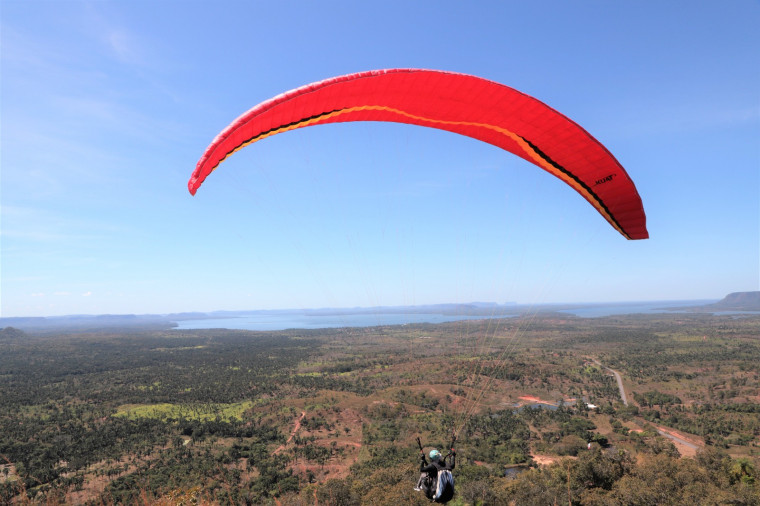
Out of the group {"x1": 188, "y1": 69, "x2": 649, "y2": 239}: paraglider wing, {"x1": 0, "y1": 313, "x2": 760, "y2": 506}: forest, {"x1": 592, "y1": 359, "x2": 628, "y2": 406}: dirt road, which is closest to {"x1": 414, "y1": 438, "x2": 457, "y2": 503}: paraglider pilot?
{"x1": 0, "y1": 313, "x2": 760, "y2": 506}: forest

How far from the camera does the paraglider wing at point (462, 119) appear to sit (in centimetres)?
589

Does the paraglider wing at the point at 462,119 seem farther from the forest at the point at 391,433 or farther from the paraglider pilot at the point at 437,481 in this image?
the forest at the point at 391,433

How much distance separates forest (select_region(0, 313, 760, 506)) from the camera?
58.3 feet

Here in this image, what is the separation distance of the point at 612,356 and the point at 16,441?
91498 mm

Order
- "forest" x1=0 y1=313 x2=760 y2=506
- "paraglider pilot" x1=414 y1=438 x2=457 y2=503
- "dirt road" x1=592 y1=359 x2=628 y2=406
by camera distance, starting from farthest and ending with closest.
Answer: "dirt road" x1=592 y1=359 x2=628 y2=406 < "forest" x1=0 y1=313 x2=760 y2=506 < "paraglider pilot" x1=414 y1=438 x2=457 y2=503

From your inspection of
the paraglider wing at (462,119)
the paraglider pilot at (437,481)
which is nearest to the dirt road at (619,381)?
the paraglider wing at (462,119)

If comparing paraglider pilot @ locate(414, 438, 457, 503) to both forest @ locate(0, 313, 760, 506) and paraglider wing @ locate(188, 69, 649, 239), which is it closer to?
forest @ locate(0, 313, 760, 506)

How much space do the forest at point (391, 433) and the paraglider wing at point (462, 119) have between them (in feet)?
21.1

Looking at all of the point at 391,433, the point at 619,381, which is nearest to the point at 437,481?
the point at 391,433

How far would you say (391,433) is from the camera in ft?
107

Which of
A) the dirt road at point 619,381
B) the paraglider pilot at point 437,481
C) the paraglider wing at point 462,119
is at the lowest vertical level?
the dirt road at point 619,381

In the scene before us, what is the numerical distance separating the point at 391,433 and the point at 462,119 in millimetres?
32040

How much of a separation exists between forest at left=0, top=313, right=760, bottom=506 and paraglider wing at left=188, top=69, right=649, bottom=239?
6.44 m

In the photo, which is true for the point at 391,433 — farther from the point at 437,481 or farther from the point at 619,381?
the point at 619,381
